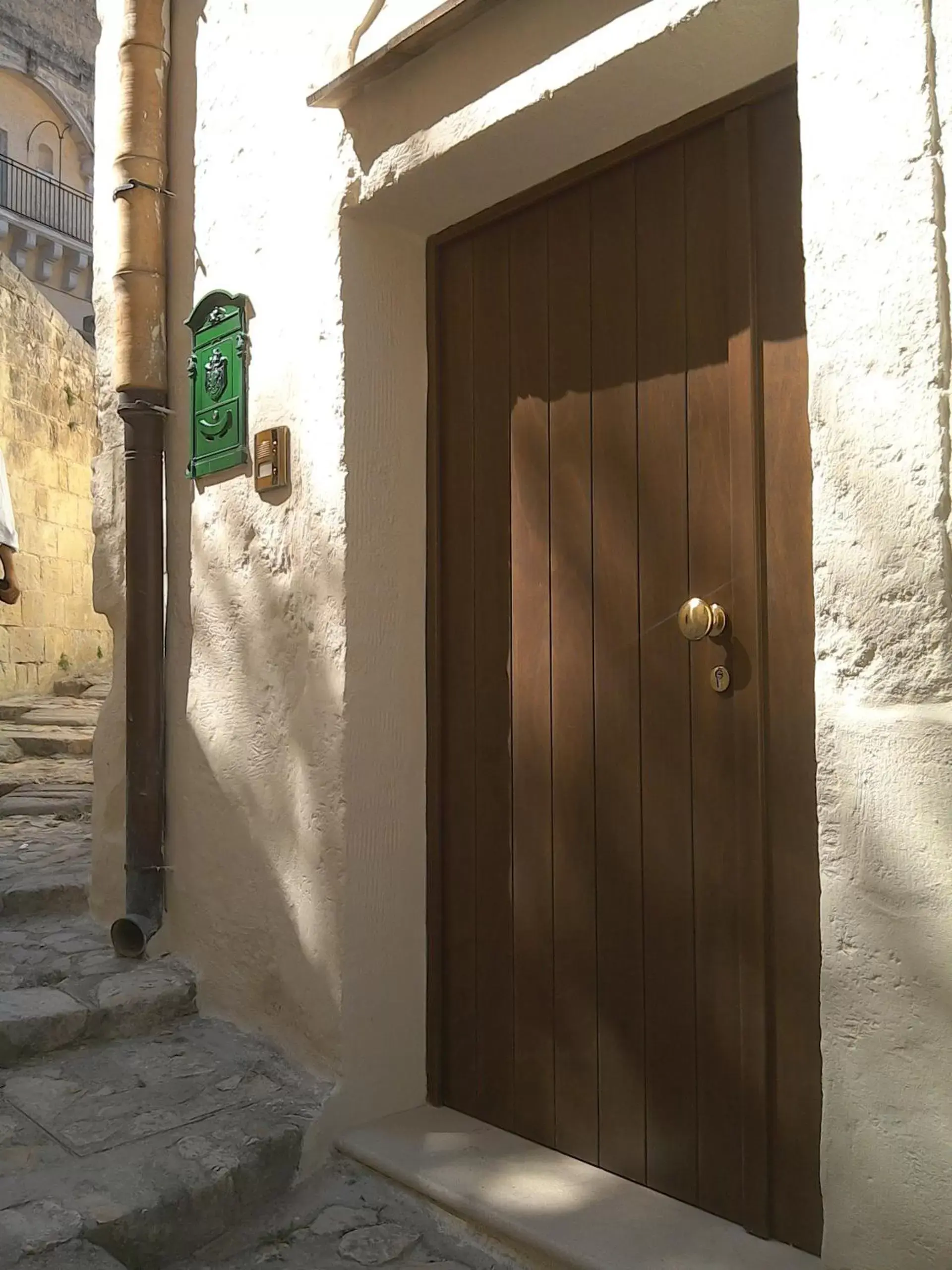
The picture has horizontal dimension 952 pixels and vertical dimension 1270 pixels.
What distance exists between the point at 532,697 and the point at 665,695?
1.24 ft

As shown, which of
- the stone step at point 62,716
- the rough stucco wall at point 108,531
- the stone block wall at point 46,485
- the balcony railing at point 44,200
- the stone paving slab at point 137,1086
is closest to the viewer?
the stone paving slab at point 137,1086

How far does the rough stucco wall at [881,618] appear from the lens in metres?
1.57

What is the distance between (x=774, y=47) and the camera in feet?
6.28

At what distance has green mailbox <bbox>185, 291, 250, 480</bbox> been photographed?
288cm

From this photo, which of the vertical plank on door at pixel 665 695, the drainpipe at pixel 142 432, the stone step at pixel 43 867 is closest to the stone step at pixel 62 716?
the stone step at pixel 43 867

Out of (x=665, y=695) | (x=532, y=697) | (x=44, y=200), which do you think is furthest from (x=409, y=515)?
(x=44, y=200)

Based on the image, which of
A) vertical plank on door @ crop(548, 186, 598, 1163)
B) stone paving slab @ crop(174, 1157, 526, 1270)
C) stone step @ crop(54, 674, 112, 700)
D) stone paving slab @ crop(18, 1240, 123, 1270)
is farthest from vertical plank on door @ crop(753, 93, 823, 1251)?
stone step @ crop(54, 674, 112, 700)

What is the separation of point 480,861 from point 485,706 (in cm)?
36

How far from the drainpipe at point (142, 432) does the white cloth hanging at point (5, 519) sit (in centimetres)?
53

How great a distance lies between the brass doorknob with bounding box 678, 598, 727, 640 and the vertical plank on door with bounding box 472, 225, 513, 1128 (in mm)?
557

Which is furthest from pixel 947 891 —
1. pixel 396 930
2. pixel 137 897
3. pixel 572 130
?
pixel 137 897

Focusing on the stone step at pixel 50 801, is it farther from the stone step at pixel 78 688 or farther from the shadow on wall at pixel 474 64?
the stone step at pixel 78 688

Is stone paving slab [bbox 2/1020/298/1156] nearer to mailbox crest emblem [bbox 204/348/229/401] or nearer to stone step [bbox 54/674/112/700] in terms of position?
mailbox crest emblem [bbox 204/348/229/401]

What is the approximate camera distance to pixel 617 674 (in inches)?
89.7
